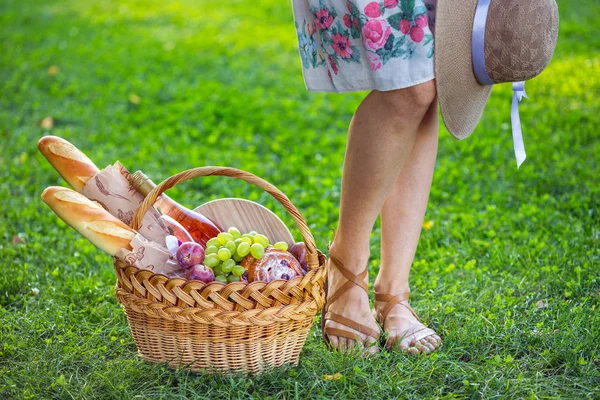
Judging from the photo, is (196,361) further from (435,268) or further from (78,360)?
(435,268)

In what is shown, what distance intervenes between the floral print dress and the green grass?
2.76ft

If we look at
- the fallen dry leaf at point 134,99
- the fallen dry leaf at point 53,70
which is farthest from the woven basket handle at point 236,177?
the fallen dry leaf at point 53,70

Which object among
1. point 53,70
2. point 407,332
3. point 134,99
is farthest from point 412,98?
point 53,70

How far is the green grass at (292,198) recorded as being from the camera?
202 centimetres

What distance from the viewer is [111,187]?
2.12m

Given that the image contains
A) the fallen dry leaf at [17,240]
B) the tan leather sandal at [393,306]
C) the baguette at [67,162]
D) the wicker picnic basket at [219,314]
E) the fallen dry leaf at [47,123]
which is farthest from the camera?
the fallen dry leaf at [47,123]

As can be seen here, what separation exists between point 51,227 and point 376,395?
6.36 ft

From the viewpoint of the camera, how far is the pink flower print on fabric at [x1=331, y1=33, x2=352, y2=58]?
1.98m

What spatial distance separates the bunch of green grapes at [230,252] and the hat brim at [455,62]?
2.18 feet

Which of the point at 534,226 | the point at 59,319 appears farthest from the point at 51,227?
the point at 534,226

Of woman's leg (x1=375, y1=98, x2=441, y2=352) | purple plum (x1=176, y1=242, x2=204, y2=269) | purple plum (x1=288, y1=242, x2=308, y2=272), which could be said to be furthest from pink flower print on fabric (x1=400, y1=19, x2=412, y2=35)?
purple plum (x1=176, y1=242, x2=204, y2=269)

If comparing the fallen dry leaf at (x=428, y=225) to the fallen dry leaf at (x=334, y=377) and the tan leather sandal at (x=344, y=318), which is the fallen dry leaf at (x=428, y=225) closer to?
the tan leather sandal at (x=344, y=318)

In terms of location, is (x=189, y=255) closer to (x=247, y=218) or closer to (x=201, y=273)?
(x=201, y=273)

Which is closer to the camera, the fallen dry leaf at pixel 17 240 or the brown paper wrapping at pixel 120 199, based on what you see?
the brown paper wrapping at pixel 120 199
